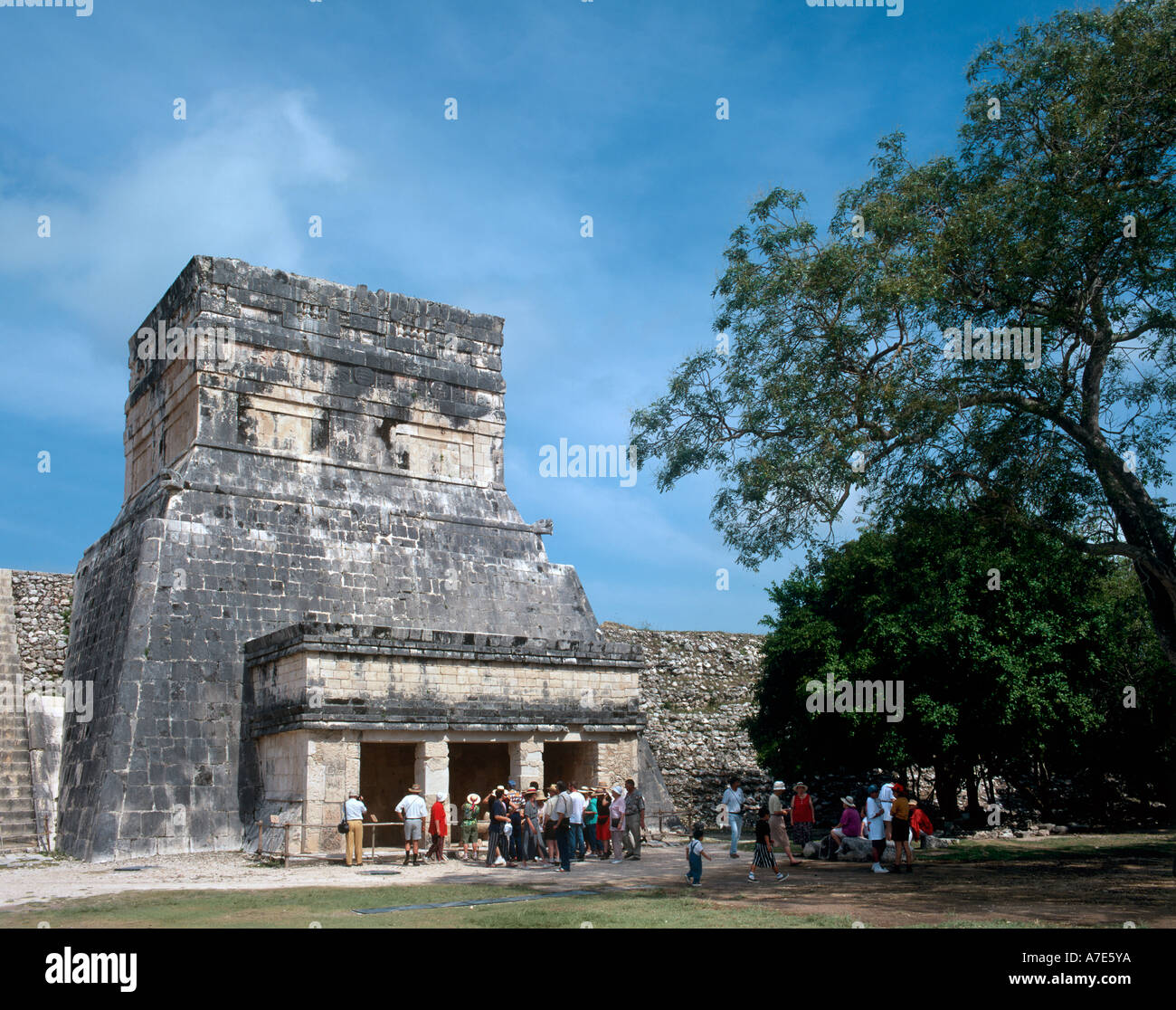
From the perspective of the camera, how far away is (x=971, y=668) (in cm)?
1884

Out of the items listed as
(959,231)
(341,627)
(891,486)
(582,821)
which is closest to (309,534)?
(341,627)

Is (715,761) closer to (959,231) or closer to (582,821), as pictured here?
(582,821)

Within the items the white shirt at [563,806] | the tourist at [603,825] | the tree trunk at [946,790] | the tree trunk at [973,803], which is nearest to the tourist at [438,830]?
the white shirt at [563,806]

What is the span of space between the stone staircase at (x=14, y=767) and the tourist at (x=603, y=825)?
914cm

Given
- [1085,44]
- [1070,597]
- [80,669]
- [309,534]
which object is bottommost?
[80,669]

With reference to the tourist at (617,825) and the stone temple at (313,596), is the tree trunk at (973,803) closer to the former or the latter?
the stone temple at (313,596)

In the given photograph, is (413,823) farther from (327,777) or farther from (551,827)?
(551,827)

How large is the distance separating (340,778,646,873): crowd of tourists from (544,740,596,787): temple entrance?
5.08ft

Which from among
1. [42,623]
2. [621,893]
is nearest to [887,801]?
[621,893]

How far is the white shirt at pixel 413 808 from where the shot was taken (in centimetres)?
1361

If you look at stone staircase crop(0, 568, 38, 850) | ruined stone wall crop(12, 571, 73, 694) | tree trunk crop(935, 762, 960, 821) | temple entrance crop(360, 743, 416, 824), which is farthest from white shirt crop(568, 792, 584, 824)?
ruined stone wall crop(12, 571, 73, 694)

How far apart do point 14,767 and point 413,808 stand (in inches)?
327

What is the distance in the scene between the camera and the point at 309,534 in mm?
18500
